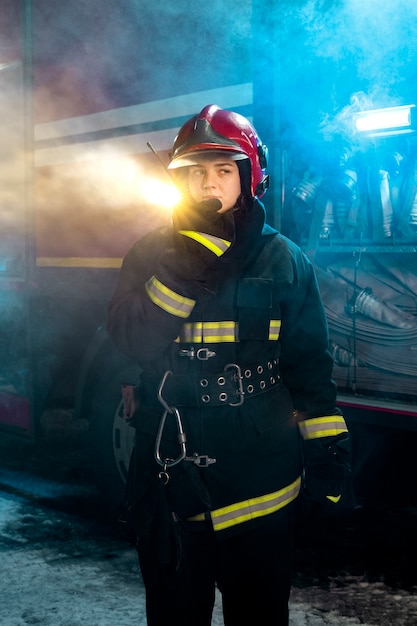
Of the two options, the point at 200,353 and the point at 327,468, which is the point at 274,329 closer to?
the point at 200,353

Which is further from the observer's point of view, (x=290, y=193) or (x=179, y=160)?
(x=290, y=193)

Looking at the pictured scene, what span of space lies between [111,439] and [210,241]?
2.37m

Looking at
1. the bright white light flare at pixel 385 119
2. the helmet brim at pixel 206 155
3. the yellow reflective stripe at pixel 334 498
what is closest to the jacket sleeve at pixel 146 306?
the helmet brim at pixel 206 155

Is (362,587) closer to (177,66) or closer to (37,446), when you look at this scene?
(37,446)

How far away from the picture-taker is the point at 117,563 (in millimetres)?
3488

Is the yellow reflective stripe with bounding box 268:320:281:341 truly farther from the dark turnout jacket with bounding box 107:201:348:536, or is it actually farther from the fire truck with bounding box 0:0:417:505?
the fire truck with bounding box 0:0:417:505

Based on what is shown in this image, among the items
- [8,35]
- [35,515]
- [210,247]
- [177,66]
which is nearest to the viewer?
[210,247]

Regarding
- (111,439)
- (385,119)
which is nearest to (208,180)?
(385,119)

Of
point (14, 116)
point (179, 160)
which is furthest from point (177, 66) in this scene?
point (179, 160)

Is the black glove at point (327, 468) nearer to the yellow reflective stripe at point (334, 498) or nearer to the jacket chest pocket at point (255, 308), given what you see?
the yellow reflective stripe at point (334, 498)

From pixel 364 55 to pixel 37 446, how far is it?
2.93m

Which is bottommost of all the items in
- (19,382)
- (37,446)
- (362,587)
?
(362,587)

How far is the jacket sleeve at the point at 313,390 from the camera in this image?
6.77 ft

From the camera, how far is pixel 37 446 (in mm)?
4645
